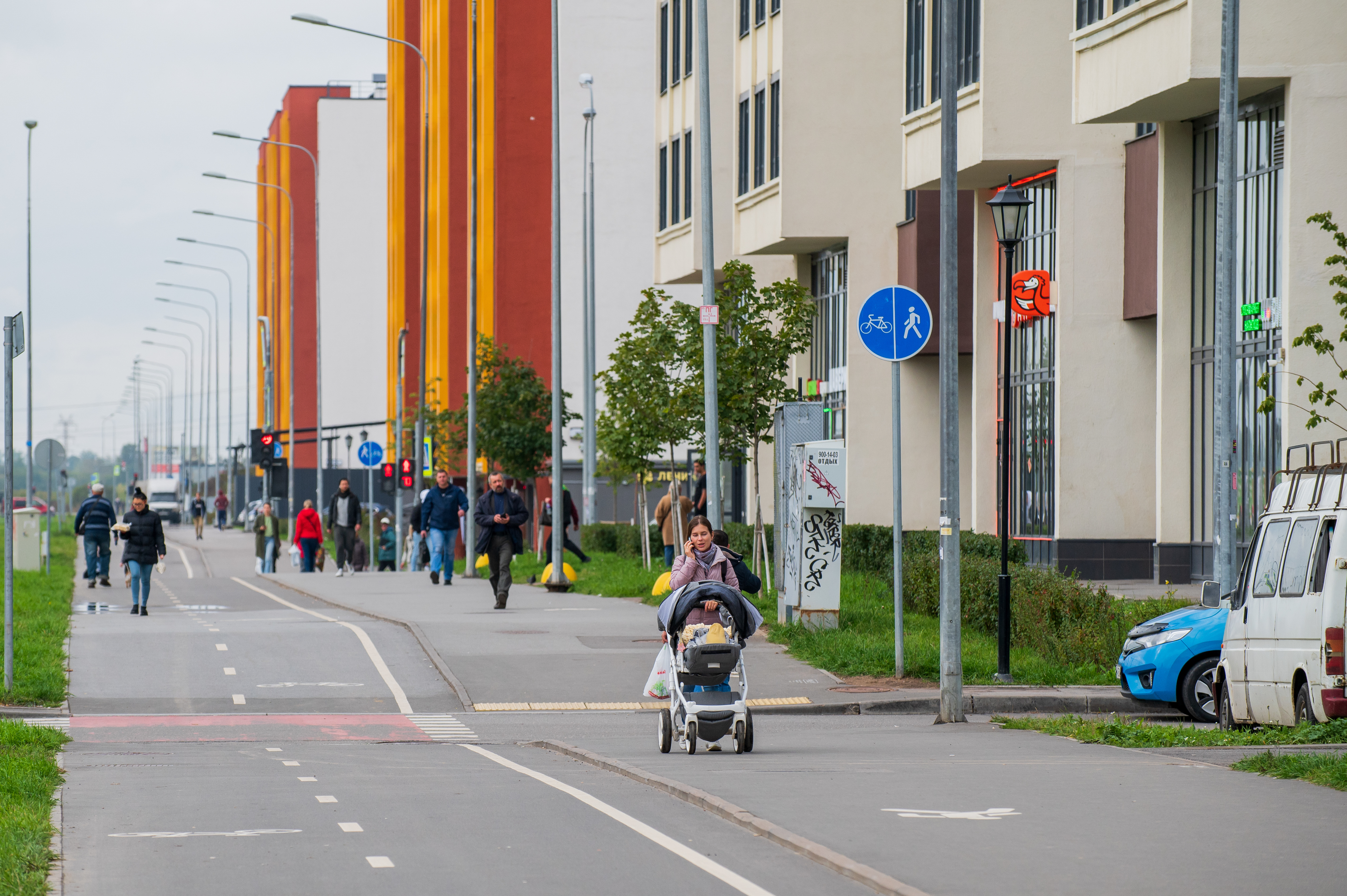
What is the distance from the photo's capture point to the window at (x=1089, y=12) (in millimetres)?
25406

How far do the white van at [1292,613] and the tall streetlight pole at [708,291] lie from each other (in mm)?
9105

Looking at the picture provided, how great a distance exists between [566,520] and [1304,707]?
2256cm

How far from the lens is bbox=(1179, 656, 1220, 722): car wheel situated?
49.1ft

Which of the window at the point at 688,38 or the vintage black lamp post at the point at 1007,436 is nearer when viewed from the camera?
the vintage black lamp post at the point at 1007,436

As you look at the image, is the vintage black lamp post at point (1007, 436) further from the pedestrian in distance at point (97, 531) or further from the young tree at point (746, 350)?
the pedestrian in distance at point (97, 531)

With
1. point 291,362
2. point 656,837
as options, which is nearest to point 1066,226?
point 656,837

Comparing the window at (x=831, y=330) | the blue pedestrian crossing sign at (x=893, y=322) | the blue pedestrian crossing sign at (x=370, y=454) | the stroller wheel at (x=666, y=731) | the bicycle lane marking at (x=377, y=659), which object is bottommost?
the bicycle lane marking at (x=377, y=659)

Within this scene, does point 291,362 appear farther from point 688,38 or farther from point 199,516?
point 688,38

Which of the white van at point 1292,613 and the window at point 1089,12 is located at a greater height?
the window at point 1089,12

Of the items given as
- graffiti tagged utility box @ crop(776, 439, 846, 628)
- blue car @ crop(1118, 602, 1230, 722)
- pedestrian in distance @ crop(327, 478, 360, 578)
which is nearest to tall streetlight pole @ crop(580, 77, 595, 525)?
pedestrian in distance @ crop(327, 478, 360, 578)

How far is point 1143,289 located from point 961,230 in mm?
7092

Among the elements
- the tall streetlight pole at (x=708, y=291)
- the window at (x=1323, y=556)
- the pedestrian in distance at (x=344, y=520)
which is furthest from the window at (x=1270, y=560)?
the pedestrian in distance at (x=344, y=520)

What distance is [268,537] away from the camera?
42.6 metres

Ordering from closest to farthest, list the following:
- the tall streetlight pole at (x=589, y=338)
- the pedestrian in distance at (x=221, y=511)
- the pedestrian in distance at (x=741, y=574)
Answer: the pedestrian in distance at (x=741, y=574), the tall streetlight pole at (x=589, y=338), the pedestrian in distance at (x=221, y=511)
